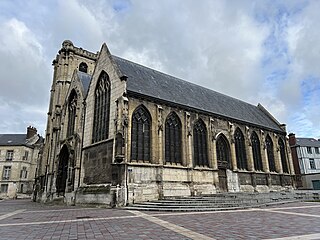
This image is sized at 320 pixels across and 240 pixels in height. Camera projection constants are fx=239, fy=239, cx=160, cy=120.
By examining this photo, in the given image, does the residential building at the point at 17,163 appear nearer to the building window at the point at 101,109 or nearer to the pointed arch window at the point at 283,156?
the building window at the point at 101,109

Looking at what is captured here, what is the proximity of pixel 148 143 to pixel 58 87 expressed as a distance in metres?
21.1

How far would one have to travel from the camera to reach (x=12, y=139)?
45188 millimetres

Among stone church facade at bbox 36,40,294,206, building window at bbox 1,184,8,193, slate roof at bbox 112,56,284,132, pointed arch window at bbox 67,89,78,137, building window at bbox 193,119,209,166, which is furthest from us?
building window at bbox 1,184,8,193

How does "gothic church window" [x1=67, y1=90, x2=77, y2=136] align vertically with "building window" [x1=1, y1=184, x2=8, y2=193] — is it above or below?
above

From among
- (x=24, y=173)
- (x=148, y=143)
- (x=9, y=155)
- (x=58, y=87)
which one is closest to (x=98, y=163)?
(x=148, y=143)

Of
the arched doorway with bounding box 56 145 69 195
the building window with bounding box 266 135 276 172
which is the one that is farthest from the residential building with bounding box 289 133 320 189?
the arched doorway with bounding box 56 145 69 195

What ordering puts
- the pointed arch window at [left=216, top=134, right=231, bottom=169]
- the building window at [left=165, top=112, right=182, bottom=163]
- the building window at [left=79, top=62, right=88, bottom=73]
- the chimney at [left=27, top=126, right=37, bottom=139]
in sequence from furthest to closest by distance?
the chimney at [left=27, top=126, right=37, bottom=139] < the building window at [left=79, top=62, right=88, bottom=73] < the pointed arch window at [left=216, top=134, right=231, bottom=169] < the building window at [left=165, top=112, right=182, bottom=163]

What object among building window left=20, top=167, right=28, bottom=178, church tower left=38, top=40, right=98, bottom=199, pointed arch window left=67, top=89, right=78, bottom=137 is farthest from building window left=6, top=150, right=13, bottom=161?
pointed arch window left=67, top=89, right=78, bottom=137

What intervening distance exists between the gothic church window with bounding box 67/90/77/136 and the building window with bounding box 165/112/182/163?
956cm

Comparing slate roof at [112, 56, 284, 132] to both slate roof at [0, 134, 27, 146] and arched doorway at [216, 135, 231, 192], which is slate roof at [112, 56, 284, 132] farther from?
slate roof at [0, 134, 27, 146]

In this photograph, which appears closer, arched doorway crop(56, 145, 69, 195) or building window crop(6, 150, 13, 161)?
arched doorway crop(56, 145, 69, 195)

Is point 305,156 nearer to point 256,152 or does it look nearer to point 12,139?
point 256,152

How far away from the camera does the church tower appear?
24.2 m

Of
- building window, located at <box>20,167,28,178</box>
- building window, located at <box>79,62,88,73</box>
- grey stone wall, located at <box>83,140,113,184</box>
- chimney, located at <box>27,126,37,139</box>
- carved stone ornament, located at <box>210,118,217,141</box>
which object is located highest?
building window, located at <box>79,62,88,73</box>
